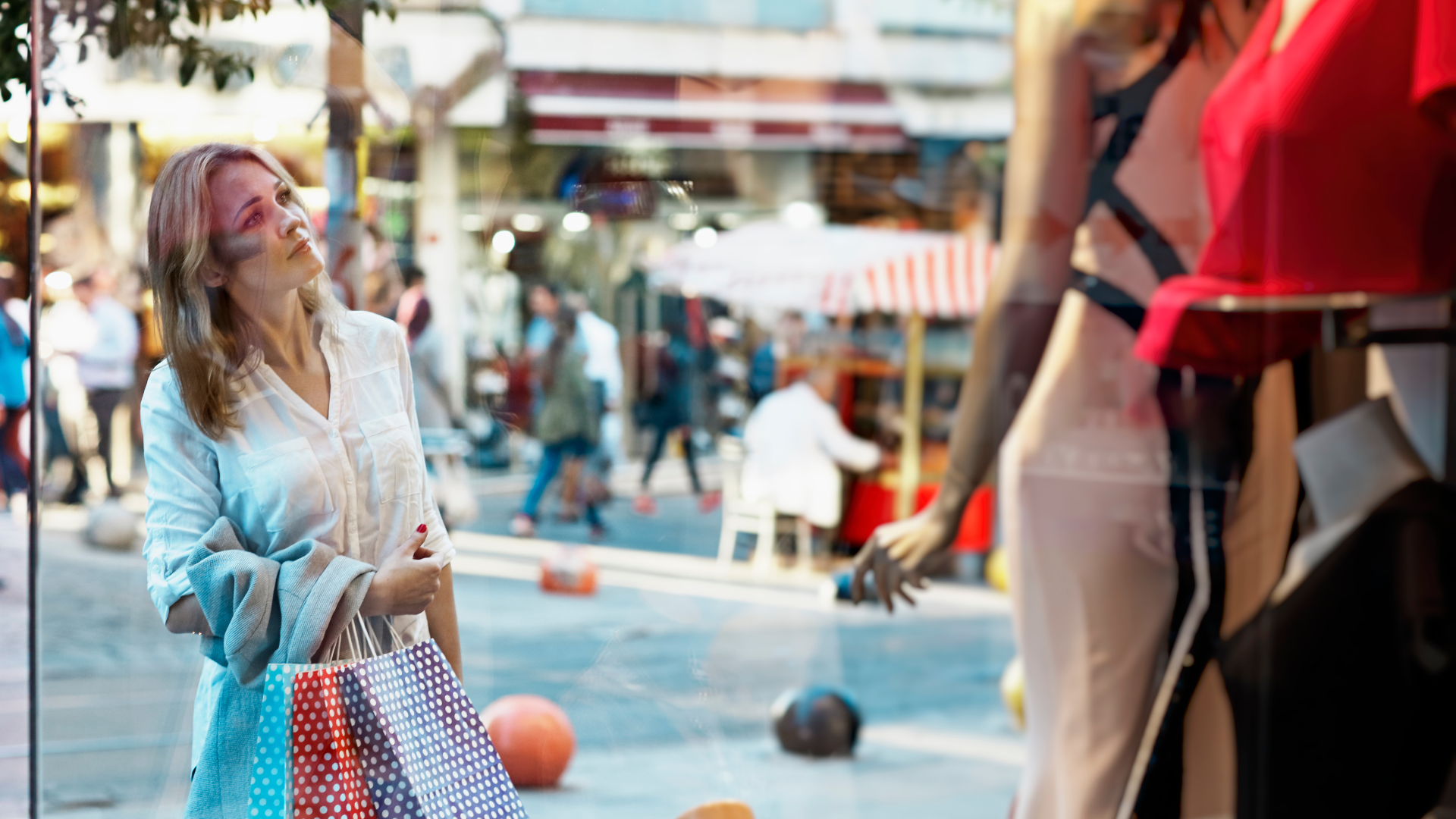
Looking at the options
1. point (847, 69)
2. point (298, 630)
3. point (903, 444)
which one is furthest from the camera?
point (847, 69)

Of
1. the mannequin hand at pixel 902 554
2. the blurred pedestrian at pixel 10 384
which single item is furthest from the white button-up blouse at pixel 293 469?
the blurred pedestrian at pixel 10 384

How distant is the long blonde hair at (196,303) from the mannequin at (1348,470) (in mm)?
2002

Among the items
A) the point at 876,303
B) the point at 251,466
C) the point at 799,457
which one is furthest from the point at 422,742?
the point at 876,303

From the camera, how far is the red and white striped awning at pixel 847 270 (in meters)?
5.28

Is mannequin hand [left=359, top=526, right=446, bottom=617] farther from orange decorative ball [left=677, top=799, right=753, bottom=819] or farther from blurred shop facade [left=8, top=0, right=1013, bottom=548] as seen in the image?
orange decorative ball [left=677, top=799, right=753, bottom=819]

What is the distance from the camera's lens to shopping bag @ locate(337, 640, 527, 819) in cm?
147

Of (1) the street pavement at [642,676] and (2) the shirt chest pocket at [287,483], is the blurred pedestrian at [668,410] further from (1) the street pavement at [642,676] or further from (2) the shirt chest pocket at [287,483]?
(2) the shirt chest pocket at [287,483]

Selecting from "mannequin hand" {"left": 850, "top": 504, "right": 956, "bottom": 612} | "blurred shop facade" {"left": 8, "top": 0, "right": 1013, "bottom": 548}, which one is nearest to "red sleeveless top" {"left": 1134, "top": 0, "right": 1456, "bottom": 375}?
"mannequin hand" {"left": 850, "top": 504, "right": 956, "bottom": 612}

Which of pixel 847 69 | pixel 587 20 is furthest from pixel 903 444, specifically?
pixel 587 20

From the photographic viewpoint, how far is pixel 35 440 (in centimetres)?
179

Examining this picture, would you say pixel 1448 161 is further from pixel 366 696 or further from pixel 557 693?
pixel 366 696

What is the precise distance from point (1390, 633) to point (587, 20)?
2.16 metres

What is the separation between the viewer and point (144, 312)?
6.15 feet

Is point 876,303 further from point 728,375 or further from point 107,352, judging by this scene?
point 107,352
